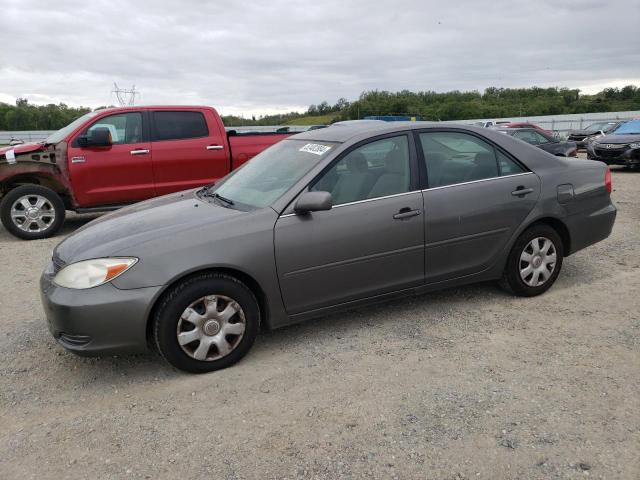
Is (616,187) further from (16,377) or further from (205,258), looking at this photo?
(16,377)

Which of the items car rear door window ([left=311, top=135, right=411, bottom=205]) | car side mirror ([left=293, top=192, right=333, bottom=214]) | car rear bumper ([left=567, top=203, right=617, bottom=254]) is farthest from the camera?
car rear bumper ([left=567, top=203, right=617, bottom=254])

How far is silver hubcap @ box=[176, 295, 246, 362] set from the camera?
3254 mm

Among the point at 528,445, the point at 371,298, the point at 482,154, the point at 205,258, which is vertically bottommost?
the point at 528,445

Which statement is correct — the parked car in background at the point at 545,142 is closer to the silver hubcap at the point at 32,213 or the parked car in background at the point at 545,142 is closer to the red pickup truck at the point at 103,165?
the red pickup truck at the point at 103,165

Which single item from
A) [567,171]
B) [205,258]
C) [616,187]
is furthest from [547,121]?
[205,258]

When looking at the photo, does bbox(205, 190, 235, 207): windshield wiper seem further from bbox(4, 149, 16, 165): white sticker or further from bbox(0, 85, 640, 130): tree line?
bbox(0, 85, 640, 130): tree line

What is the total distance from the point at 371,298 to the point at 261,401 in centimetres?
118

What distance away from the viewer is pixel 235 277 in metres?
3.41

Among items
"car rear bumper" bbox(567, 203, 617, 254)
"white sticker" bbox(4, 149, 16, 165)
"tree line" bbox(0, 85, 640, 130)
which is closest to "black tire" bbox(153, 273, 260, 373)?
"car rear bumper" bbox(567, 203, 617, 254)

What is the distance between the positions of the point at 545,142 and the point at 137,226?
530 inches

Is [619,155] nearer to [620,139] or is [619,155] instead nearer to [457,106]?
[620,139]

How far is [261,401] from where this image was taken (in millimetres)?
3070

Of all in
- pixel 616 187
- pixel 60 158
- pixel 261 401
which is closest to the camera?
pixel 261 401

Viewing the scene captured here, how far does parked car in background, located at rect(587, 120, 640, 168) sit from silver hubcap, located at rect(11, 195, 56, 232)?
1365 cm
